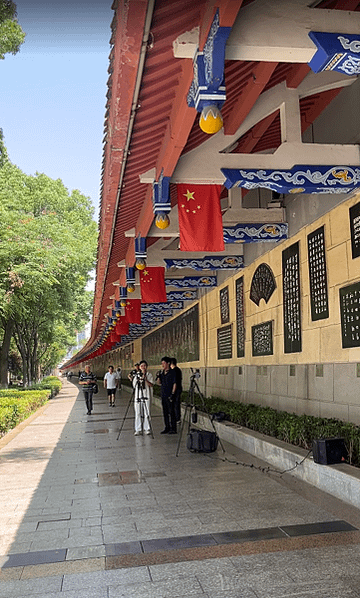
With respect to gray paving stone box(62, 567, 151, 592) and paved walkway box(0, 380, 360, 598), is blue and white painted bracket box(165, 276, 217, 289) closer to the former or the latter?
paved walkway box(0, 380, 360, 598)

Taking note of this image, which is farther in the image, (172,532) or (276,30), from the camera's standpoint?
(172,532)

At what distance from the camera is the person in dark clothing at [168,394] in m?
11.1

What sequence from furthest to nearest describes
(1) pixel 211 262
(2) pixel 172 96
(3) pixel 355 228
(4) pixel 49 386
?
1. (4) pixel 49 386
2. (1) pixel 211 262
3. (3) pixel 355 228
4. (2) pixel 172 96

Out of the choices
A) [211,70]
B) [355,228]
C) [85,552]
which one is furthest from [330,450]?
[211,70]

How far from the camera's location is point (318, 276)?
753cm

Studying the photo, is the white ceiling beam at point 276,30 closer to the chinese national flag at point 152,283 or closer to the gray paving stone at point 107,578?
the gray paving stone at point 107,578

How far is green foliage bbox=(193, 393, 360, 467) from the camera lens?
598 centimetres

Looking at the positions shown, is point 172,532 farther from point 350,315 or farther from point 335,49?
point 335,49

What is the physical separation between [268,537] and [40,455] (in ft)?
18.9

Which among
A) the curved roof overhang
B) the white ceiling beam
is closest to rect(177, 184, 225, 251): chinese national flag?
the curved roof overhang

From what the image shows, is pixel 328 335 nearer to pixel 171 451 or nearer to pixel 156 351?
pixel 171 451

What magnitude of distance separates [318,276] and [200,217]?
7.27 feet

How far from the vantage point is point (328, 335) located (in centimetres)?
728

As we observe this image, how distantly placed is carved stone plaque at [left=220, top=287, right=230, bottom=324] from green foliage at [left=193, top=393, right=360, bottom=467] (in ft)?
8.95
